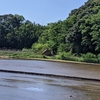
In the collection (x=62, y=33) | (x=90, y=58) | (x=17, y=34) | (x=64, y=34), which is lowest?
(x=90, y=58)

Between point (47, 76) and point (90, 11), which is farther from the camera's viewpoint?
point (90, 11)

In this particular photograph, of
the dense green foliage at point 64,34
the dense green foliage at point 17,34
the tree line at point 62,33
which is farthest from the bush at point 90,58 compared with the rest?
the dense green foliage at point 17,34

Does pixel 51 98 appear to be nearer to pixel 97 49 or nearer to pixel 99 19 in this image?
pixel 97 49

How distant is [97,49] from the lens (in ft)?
182

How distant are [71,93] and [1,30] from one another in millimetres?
89298

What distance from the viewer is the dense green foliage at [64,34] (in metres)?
58.2

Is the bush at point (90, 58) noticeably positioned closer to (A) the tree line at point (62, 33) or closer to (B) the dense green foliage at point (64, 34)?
(B) the dense green foliage at point (64, 34)

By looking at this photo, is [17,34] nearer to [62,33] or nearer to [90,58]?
[62,33]

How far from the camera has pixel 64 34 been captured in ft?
231

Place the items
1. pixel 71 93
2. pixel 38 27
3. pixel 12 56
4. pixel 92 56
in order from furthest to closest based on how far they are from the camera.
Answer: pixel 38 27 → pixel 12 56 → pixel 92 56 → pixel 71 93

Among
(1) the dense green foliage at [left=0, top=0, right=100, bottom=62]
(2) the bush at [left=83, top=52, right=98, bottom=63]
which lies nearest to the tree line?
(1) the dense green foliage at [left=0, top=0, right=100, bottom=62]

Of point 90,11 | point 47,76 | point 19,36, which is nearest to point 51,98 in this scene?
point 47,76

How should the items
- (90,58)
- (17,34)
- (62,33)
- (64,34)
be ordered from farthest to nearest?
1. (17,34)
2. (62,33)
3. (64,34)
4. (90,58)

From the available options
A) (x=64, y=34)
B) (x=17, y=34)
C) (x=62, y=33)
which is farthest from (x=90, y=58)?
(x=17, y=34)
